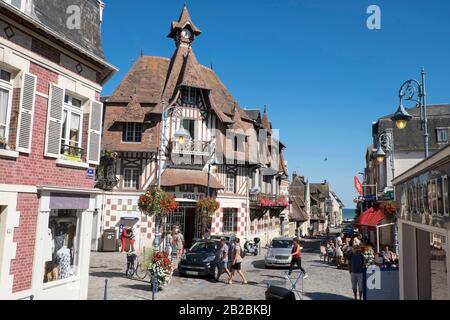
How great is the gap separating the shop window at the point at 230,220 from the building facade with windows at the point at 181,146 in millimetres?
68

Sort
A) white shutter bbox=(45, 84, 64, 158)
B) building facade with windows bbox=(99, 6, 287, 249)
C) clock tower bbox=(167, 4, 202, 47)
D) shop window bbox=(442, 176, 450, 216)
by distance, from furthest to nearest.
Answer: clock tower bbox=(167, 4, 202, 47) < building facade with windows bbox=(99, 6, 287, 249) < white shutter bbox=(45, 84, 64, 158) < shop window bbox=(442, 176, 450, 216)

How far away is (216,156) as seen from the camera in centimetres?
2511

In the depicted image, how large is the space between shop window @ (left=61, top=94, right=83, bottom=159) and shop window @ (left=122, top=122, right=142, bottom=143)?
13.3m

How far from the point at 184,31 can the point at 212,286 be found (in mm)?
20265

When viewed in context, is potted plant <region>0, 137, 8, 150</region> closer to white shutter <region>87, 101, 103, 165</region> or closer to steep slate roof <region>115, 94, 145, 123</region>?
white shutter <region>87, 101, 103, 165</region>

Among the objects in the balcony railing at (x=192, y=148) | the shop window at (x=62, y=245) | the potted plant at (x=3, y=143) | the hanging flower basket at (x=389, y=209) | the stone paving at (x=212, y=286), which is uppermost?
the balcony railing at (x=192, y=148)

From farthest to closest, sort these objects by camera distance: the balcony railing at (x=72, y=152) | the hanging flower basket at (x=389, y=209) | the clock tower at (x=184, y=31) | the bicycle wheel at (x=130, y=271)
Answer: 1. the clock tower at (x=184, y=31)
2. the hanging flower basket at (x=389, y=209)
3. the bicycle wheel at (x=130, y=271)
4. the balcony railing at (x=72, y=152)

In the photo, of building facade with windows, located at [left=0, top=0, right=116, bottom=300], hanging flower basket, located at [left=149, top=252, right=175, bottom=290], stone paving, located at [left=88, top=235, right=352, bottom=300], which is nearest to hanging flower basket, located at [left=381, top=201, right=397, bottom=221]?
stone paving, located at [left=88, top=235, right=352, bottom=300]

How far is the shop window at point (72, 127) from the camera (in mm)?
9852

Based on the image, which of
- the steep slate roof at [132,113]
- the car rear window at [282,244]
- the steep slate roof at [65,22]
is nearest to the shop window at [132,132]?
the steep slate roof at [132,113]

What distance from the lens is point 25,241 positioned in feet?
27.8

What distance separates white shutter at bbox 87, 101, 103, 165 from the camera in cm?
1052

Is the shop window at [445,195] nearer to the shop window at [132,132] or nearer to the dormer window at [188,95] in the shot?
the shop window at [132,132]
